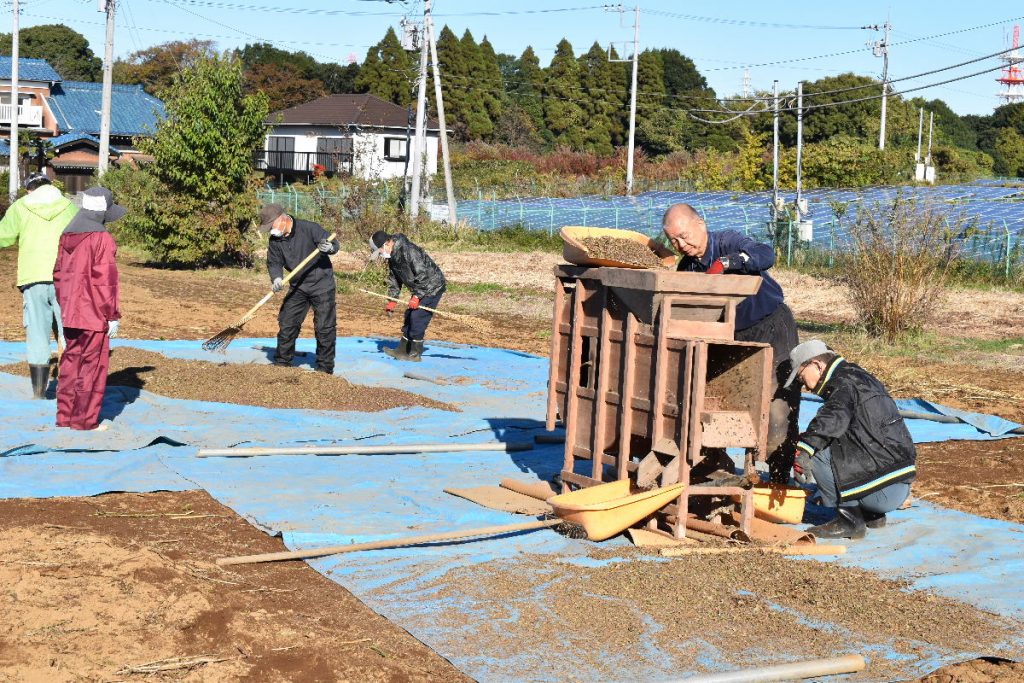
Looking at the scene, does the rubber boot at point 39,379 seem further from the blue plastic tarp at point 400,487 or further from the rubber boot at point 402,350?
the rubber boot at point 402,350

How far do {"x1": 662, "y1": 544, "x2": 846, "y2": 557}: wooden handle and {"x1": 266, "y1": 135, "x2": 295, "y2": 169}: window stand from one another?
2347 inches

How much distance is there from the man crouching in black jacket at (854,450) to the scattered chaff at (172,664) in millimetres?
3311

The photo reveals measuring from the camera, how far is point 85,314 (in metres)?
8.26

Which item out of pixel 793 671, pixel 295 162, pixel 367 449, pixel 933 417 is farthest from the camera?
pixel 295 162

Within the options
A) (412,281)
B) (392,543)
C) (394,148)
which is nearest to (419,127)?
(412,281)

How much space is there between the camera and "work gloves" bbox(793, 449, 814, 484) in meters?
6.35

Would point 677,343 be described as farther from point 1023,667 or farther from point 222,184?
point 222,184

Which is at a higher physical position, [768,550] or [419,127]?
[419,127]

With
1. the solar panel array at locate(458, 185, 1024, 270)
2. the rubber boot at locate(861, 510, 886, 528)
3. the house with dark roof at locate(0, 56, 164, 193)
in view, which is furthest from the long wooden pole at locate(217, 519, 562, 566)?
the house with dark roof at locate(0, 56, 164, 193)

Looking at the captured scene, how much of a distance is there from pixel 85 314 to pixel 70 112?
186 feet

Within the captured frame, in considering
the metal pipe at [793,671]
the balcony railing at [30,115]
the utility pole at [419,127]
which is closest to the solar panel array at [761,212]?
the utility pole at [419,127]

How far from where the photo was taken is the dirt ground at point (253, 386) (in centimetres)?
991

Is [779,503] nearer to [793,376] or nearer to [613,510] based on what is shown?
[793,376]

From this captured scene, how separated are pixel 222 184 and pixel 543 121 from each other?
45.0 m
